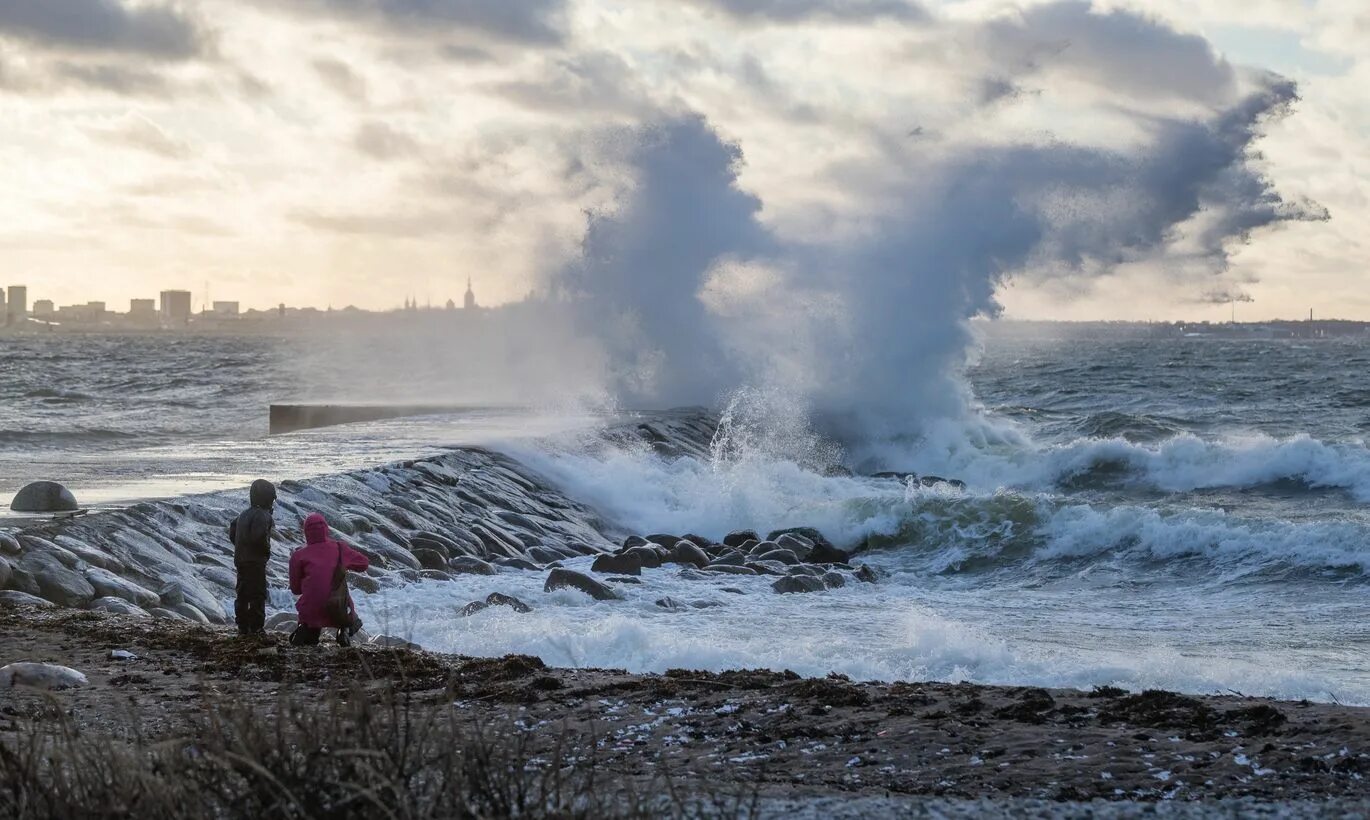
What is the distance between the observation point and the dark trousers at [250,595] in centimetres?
896

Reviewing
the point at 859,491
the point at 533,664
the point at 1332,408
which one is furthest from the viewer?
the point at 1332,408

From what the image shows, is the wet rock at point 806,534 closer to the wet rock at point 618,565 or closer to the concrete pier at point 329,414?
the wet rock at point 618,565

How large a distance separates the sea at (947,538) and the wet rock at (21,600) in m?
1.84

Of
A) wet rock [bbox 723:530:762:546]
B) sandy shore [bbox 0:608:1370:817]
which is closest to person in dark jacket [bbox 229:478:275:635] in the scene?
sandy shore [bbox 0:608:1370:817]

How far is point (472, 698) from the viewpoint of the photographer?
24.0 ft

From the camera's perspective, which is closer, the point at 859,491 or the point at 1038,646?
the point at 1038,646

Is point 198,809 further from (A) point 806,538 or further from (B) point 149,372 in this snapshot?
(B) point 149,372

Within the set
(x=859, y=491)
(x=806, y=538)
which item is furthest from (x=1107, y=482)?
(x=806, y=538)

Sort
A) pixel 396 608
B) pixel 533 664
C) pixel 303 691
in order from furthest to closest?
pixel 396 608
pixel 533 664
pixel 303 691

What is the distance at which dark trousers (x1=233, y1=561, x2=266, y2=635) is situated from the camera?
896 cm

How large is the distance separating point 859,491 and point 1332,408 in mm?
28811

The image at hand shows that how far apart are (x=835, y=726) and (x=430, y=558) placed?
7.89 meters

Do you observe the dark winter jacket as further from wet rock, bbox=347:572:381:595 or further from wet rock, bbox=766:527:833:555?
wet rock, bbox=766:527:833:555

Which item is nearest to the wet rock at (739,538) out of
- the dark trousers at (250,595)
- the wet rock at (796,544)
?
the wet rock at (796,544)
